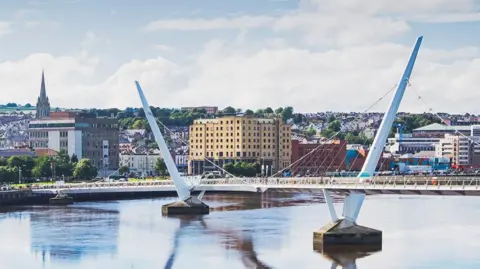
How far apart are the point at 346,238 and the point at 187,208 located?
589 inches

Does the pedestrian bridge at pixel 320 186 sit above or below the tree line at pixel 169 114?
below

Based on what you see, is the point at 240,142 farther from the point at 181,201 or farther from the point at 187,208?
the point at 187,208

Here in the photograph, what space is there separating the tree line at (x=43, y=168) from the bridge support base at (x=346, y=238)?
36.3 metres

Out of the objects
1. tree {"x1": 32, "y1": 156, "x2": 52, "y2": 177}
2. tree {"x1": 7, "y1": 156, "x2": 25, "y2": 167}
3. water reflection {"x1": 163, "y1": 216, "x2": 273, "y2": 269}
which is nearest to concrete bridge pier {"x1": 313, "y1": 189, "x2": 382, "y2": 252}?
water reflection {"x1": 163, "y1": 216, "x2": 273, "y2": 269}

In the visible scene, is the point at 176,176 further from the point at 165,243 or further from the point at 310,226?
the point at 165,243

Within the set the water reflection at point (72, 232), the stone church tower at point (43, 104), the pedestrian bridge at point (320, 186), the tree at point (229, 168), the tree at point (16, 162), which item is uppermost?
the stone church tower at point (43, 104)

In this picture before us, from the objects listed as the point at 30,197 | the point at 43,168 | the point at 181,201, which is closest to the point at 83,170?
the point at 43,168

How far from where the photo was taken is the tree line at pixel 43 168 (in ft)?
228

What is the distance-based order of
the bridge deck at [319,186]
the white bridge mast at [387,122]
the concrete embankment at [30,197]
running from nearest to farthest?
the bridge deck at [319,186]
the white bridge mast at [387,122]
the concrete embankment at [30,197]

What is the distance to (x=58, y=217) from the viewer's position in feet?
153

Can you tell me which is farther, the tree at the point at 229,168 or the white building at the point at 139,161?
the white building at the point at 139,161

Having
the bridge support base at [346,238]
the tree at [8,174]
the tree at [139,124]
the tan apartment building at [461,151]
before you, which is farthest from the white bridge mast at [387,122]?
the tree at [139,124]

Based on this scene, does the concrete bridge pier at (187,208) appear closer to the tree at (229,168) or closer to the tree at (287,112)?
the tree at (229,168)

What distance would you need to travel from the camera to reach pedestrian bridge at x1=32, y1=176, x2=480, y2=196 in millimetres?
31656
